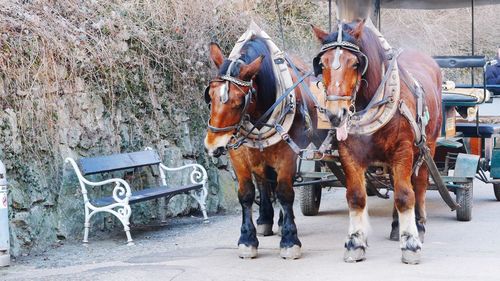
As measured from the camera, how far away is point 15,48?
788 centimetres

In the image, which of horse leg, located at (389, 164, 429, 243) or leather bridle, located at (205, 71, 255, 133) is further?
horse leg, located at (389, 164, 429, 243)

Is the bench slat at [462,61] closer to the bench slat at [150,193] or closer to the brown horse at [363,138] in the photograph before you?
the brown horse at [363,138]

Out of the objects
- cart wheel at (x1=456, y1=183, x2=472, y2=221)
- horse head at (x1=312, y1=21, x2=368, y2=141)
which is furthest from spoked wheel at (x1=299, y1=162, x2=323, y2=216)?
horse head at (x1=312, y1=21, x2=368, y2=141)

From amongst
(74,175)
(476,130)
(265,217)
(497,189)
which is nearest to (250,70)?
(265,217)

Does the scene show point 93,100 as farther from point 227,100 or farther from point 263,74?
point 227,100

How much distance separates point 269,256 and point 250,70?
69.2 inches

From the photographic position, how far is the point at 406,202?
6.34 metres

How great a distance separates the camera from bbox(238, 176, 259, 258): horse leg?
22.7ft

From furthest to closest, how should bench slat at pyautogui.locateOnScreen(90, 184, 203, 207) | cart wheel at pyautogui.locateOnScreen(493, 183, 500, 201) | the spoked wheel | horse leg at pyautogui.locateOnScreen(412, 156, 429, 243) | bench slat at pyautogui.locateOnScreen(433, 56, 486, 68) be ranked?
cart wheel at pyautogui.locateOnScreen(493, 183, 500, 201) < the spoked wheel < bench slat at pyautogui.locateOnScreen(433, 56, 486, 68) < bench slat at pyautogui.locateOnScreen(90, 184, 203, 207) < horse leg at pyautogui.locateOnScreen(412, 156, 429, 243)

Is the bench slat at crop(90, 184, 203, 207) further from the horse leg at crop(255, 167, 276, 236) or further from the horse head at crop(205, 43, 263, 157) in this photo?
the horse head at crop(205, 43, 263, 157)

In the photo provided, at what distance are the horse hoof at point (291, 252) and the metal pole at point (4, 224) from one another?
8.05 ft

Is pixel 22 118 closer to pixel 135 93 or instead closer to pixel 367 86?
pixel 135 93

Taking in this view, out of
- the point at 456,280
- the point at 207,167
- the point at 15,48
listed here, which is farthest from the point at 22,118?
the point at 456,280

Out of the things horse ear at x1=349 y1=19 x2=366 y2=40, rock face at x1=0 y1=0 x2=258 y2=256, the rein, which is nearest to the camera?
horse ear at x1=349 y1=19 x2=366 y2=40
